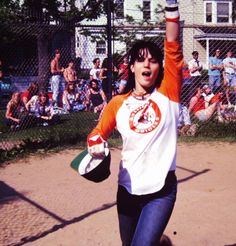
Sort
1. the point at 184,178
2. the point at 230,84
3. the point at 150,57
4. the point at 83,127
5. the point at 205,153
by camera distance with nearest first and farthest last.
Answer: the point at 150,57 < the point at 184,178 < the point at 205,153 < the point at 83,127 < the point at 230,84

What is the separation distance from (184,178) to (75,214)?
1.97 meters

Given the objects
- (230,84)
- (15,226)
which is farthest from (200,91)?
(15,226)

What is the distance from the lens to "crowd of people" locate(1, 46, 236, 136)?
1020 centimetres

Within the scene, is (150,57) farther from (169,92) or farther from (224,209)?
(224,209)

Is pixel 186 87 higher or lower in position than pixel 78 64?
lower

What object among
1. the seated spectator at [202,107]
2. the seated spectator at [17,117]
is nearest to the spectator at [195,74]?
the seated spectator at [202,107]

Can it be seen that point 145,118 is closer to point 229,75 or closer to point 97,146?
point 97,146

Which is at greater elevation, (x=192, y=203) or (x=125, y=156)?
(x=125, y=156)

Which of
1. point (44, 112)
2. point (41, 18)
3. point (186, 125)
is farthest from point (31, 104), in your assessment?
point (186, 125)

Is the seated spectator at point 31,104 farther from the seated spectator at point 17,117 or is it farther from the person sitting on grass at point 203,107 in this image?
the person sitting on grass at point 203,107

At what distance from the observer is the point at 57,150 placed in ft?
26.4

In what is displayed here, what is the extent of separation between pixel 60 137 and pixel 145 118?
632cm

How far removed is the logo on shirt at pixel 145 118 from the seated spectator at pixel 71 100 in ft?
27.6

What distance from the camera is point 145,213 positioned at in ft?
8.70
